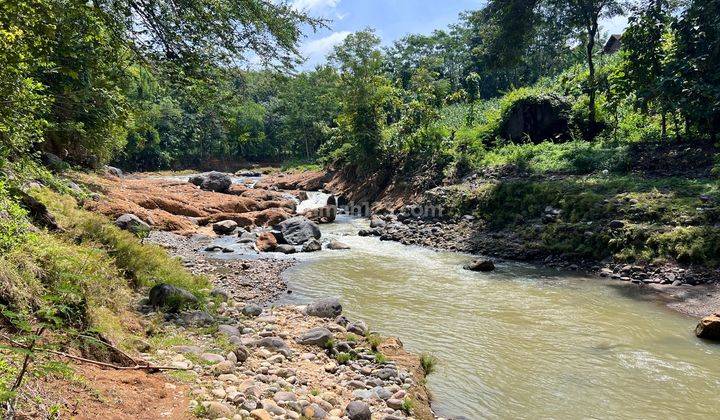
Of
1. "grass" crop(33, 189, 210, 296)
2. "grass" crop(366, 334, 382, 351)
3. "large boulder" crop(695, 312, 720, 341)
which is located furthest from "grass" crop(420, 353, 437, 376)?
"large boulder" crop(695, 312, 720, 341)

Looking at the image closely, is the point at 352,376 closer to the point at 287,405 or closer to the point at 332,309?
the point at 287,405

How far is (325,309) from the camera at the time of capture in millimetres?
9312

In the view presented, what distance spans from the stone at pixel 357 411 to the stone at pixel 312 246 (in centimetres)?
1180

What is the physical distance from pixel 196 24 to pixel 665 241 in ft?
41.7

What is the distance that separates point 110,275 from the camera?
24.6ft

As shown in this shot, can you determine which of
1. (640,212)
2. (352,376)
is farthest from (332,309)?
(640,212)

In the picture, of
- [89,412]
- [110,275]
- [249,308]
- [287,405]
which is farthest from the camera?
[249,308]

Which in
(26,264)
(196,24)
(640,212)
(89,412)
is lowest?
(89,412)

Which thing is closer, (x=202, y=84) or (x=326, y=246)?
(x=202, y=84)

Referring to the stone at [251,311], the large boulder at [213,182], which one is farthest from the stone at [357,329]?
the large boulder at [213,182]

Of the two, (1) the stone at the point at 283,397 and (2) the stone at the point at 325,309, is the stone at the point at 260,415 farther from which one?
(2) the stone at the point at 325,309

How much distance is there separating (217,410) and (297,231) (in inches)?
560

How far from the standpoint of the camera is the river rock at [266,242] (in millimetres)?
17016

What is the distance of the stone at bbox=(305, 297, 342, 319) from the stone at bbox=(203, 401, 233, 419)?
187 inches
